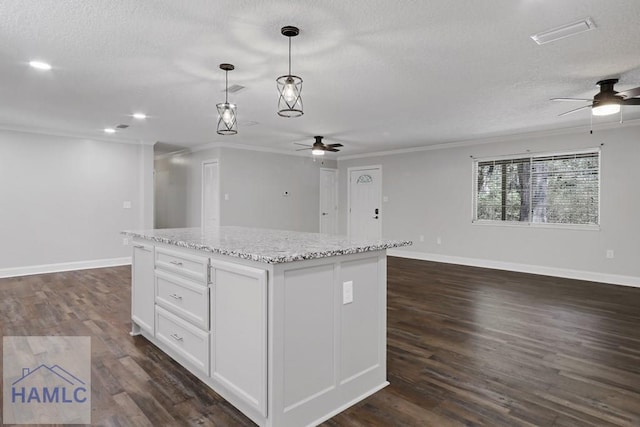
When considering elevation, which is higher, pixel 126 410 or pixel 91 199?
pixel 91 199

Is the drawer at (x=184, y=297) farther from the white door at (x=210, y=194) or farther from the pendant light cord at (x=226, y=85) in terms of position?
the white door at (x=210, y=194)

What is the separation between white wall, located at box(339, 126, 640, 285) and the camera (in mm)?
5172

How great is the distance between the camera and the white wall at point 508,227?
5.17 m

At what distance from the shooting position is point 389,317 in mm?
3688

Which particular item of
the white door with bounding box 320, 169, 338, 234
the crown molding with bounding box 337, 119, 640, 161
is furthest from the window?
the white door with bounding box 320, 169, 338, 234

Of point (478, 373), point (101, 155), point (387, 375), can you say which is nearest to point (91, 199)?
point (101, 155)

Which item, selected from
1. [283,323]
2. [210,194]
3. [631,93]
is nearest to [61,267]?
[210,194]

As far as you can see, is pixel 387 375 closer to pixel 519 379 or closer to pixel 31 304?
pixel 519 379

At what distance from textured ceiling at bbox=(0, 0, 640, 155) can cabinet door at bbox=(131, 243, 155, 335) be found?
1.57 meters

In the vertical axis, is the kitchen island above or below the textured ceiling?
below

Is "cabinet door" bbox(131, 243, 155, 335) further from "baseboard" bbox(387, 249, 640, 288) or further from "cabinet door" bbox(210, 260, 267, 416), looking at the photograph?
"baseboard" bbox(387, 249, 640, 288)

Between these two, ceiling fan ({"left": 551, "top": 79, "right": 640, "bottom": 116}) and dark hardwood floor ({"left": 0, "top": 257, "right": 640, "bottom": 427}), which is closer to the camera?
dark hardwood floor ({"left": 0, "top": 257, "right": 640, "bottom": 427})

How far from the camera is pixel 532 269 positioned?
6.00 meters

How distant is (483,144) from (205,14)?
5659 millimetres
